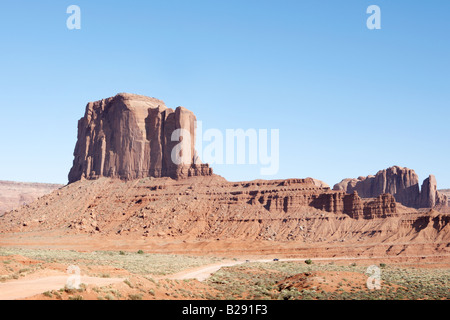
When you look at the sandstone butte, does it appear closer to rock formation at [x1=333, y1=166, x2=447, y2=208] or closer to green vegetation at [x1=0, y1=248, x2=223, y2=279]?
green vegetation at [x1=0, y1=248, x2=223, y2=279]

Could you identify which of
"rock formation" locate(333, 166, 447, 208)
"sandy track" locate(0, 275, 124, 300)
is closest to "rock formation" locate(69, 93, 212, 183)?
"rock formation" locate(333, 166, 447, 208)

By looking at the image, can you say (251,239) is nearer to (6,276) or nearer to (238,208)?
(238,208)

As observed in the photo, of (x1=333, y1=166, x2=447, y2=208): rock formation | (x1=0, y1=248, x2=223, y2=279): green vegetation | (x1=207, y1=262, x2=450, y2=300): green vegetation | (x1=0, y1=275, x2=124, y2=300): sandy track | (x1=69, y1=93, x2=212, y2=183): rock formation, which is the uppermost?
(x1=69, y1=93, x2=212, y2=183): rock formation

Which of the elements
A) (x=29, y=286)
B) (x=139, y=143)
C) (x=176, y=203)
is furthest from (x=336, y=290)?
(x=139, y=143)

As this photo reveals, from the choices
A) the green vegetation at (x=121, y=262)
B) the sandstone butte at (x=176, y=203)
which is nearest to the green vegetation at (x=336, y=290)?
the green vegetation at (x=121, y=262)

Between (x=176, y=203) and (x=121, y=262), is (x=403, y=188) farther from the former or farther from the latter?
(x=121, y=262)

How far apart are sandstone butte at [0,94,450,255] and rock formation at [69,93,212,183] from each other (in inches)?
8.8

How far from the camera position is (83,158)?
403 ft

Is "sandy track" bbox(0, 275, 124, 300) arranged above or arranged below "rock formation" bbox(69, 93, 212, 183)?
below

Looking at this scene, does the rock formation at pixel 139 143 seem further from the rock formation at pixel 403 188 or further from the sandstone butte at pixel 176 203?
the rock formation at pixel 403 188

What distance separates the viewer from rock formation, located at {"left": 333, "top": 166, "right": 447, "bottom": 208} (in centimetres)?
15288

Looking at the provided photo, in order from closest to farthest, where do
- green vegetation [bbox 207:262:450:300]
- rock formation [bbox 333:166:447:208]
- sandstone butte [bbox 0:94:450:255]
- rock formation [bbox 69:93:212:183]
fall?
green vegetation [bbox 207:262:450:300]
sandstone butte [bbox 0:94:450:255]
rock formation [bbox 69:93:212:183]
rock formation [bbox 333:166:447:208]

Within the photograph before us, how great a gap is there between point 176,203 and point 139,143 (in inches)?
844
